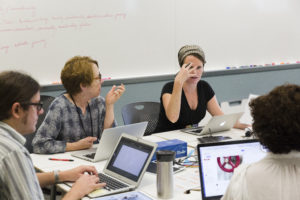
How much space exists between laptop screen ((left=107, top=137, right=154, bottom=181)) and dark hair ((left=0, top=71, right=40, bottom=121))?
0.66 metres

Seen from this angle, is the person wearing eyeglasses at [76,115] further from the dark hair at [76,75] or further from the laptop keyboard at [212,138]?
the laptop keyboard at [212,138]

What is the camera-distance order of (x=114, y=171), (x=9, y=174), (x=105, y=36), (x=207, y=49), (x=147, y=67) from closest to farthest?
(x=9, y=174), (x=114, y=171), (x=105, y=36), (x=147, y=67), (x=207, y=49)

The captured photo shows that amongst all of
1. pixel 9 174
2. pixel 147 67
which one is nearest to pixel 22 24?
pixel 147 67

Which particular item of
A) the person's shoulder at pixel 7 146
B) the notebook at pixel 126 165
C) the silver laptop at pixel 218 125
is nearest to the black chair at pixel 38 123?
the notebook at pixel 126 165

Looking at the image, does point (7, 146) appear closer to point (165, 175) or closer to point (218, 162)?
point (165, 175)

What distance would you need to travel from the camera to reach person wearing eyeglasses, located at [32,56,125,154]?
2658 mm

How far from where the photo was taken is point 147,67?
4352 mm

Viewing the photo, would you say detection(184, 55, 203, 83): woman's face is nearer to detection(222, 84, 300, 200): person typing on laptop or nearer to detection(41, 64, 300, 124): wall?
detection(41, 64, 300, 124): wall

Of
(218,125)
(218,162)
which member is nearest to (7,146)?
(218,162)

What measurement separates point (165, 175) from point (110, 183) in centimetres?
33

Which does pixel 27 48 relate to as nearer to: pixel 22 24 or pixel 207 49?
pixel 22 24

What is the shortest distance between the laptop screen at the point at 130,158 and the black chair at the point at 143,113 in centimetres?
120

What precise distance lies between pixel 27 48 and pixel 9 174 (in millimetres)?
2346

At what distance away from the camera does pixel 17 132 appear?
1.61m
